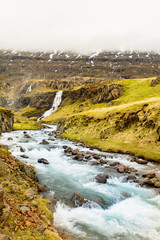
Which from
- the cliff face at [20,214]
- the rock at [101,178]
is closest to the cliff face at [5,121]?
the rock at [101,178]

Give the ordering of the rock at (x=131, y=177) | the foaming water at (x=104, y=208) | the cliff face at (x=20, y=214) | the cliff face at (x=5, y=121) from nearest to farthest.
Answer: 1. the cliff face at (x=20, y=214)
2. the foaming water at (x=104, y=208)
3. the rock at (x=131, y=177)
4. the cliff face at (x=5, y=121)

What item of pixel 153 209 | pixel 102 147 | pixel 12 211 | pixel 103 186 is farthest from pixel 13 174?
pixel 102 147

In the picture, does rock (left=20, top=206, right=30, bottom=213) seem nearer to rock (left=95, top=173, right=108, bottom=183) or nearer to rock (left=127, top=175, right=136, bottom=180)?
rock (left=95, top=173, right=108, bottom=183)

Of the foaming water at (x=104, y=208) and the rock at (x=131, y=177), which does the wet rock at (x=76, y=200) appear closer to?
the foaming water at (x=104, y=208)

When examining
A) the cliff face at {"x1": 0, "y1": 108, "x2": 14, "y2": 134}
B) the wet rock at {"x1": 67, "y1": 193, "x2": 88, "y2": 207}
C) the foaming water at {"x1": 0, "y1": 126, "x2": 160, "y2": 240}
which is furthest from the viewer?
the cliff face at {"x1": 0, "y1": 108, "x2": 14, "y2": 134}

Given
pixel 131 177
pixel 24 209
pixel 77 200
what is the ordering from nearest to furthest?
pixel 24 209 < pixel 77 200 < pixel 131 177

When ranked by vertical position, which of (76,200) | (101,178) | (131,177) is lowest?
(131,177)

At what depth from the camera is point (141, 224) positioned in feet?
46.5

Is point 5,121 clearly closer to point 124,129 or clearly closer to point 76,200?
point 124,129

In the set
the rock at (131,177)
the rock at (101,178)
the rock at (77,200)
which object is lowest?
the rock at (131,177)

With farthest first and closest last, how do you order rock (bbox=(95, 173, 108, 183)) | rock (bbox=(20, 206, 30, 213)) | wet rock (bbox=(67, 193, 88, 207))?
rock (bbox=(95, 173, 108, 183)) → wet rock (bbox=(67, 193, 88, 207)) → rock (bbox=(20, 206, 30, 213))

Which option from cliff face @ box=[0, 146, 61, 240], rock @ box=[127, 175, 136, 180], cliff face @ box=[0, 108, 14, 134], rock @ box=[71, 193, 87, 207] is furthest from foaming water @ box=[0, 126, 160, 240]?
cliff face @ box=[0, 108, 14, 134]

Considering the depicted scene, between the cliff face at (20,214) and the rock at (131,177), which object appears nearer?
the cliff face at (20,214)

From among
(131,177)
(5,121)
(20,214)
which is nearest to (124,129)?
(131,177)
